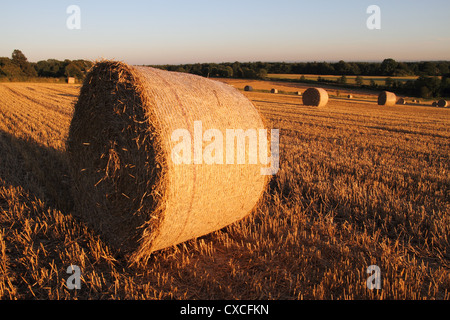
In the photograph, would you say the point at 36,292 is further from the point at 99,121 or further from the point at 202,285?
the point at 99,121

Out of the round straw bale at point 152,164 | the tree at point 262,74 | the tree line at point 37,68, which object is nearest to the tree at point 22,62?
the tree line at point 37,68

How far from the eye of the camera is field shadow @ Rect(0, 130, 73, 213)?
494 cm

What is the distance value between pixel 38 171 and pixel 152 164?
11.4 ft

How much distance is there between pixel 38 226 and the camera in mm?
4070

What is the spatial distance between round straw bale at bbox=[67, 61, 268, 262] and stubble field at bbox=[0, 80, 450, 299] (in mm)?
253

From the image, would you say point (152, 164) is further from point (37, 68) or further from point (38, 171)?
point (37, 68)

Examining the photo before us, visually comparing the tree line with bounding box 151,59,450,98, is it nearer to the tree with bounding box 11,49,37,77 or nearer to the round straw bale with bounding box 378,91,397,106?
the round straw bale with bounding box 378,91,397,106

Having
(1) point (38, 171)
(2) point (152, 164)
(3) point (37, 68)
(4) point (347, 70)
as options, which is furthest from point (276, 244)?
(3) point (37, 68)

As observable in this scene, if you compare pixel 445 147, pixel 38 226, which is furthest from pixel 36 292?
pixel 445 147

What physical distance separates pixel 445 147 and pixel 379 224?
250 inches

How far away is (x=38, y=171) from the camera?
583cm

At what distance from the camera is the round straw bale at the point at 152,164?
332 cm

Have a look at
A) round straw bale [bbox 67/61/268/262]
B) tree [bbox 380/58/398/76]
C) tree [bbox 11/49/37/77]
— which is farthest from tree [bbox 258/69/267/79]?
round straw bale [bbox 67/61/268/262]
